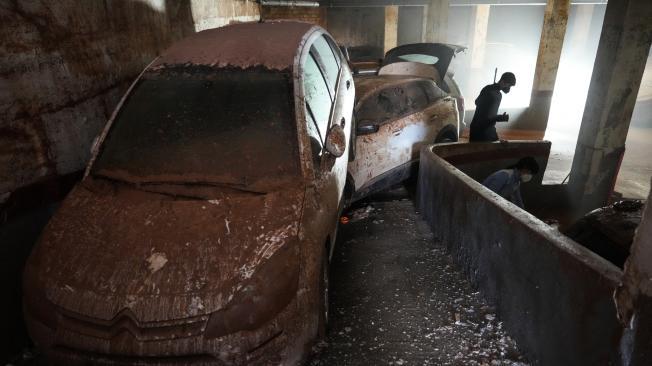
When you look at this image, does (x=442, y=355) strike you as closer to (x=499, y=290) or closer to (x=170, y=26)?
(x=499, y=290)

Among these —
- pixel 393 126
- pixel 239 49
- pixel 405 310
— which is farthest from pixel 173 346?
pixel 393 126

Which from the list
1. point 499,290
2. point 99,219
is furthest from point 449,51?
point 99,219

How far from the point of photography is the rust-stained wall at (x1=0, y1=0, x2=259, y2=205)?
2973mm

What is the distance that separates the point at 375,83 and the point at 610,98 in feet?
11.5

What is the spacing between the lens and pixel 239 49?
123 inches

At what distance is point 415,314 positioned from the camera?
3016 mm

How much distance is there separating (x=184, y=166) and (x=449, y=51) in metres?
6.40

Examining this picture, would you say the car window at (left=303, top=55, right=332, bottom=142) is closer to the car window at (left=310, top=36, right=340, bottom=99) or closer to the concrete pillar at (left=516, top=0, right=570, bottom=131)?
the car window at (left=310, top=36, right=340, bottom=99)

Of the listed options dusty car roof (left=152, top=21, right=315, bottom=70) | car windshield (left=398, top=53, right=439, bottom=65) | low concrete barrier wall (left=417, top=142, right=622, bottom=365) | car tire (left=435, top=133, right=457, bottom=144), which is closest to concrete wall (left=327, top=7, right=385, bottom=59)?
car windshield (left=398, top=53, right=439, bottom=65)

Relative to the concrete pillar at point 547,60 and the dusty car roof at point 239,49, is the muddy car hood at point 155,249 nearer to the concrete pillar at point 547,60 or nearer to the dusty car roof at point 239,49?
the dusty car roof at point 239,49

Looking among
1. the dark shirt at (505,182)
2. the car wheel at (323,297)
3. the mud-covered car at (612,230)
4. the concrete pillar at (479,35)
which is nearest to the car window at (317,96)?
the car wheel at (323,297)

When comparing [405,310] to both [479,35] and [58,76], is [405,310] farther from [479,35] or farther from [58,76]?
[479,35]

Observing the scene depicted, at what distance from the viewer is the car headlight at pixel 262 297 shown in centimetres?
187

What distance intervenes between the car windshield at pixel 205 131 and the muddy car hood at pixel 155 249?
191 mm
